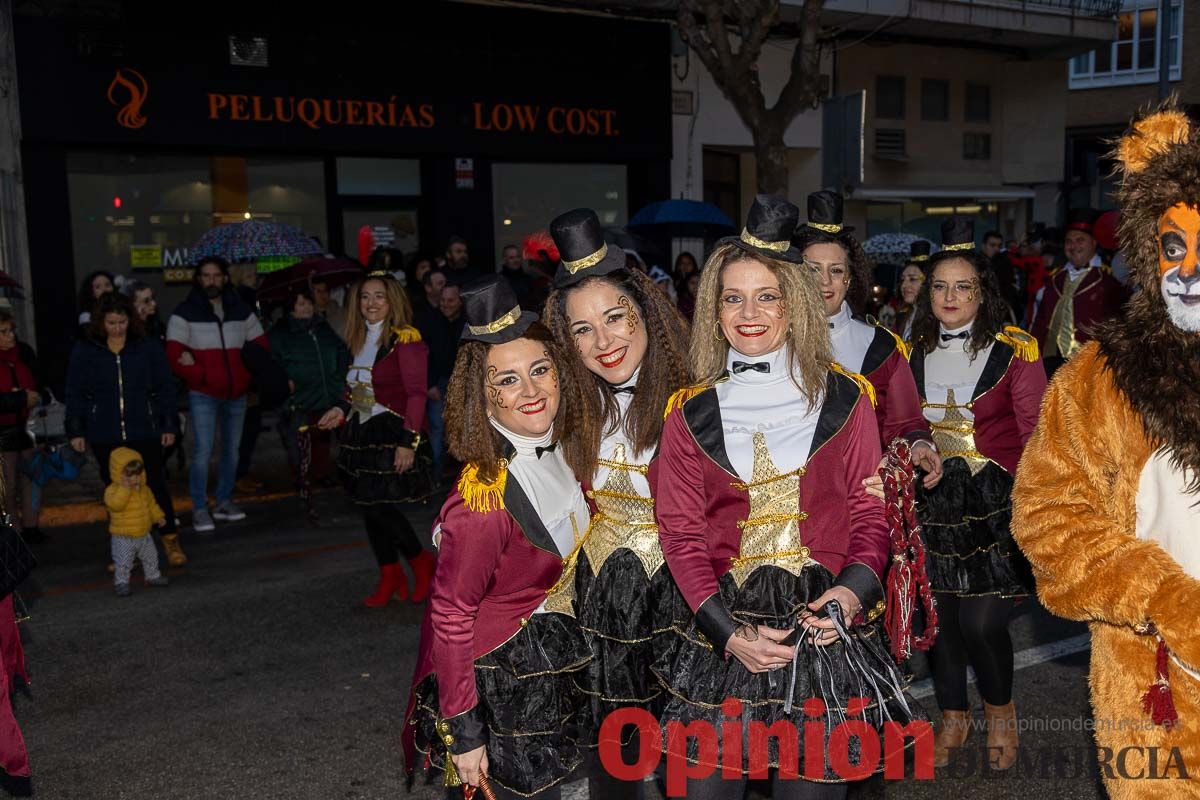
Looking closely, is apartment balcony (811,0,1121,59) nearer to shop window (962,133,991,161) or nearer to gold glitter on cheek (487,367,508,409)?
shop window (962,133,991,161)

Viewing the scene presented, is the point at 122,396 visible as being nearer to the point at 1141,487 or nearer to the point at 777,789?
the point at 777,789

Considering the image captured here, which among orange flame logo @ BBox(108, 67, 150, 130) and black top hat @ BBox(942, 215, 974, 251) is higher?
orange flame logo @ BBox(108, 67, 150, 130)

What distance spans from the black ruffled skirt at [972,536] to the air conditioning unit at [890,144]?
61.3 feet

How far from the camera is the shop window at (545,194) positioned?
1759 cm

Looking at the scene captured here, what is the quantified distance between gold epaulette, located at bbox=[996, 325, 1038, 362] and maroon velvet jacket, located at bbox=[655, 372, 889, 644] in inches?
70.8

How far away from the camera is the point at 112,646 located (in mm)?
6641

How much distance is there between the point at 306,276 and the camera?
10.8 m

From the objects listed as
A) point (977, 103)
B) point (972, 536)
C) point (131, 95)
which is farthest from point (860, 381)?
point (977, 103)

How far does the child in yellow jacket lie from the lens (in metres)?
7.65

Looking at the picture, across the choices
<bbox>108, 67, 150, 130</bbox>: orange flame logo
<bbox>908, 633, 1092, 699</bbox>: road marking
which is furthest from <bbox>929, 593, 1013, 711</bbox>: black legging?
<bbox>108, 67, 150, 130</bbox>: orange flame logo

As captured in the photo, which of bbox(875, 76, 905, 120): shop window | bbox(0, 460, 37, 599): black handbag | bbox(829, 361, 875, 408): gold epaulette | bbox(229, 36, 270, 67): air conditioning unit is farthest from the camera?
bbox(875, 76, 905, 120): shop window

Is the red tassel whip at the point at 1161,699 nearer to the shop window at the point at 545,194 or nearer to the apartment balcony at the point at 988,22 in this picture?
the shop window at the point at 545,194

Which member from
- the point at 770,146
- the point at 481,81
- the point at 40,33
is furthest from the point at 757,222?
the point at 481,81

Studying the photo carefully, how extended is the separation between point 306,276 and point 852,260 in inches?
271
